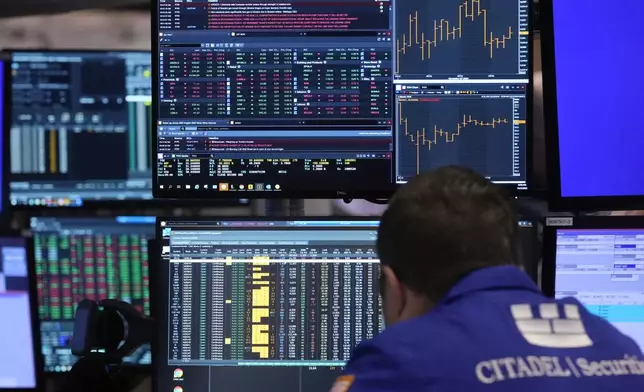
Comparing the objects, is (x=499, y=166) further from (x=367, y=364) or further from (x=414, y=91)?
(x=367, y=364)

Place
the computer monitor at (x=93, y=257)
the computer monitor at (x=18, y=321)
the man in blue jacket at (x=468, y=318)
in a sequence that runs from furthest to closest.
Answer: the computer monitor at (x=93, y=257), the computer monitor at (x=18, y=321), the man in blue jacket at (x=468, y=318)

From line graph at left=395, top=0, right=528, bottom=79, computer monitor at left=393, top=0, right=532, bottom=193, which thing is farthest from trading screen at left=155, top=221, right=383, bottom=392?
line graph at left=395, top=0, right=528, bottom=79

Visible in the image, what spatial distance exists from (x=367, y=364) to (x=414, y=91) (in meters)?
0.72

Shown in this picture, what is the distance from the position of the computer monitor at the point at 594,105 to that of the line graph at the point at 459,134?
89 millimetres

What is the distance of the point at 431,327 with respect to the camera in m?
0.97

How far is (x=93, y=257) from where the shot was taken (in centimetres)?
241

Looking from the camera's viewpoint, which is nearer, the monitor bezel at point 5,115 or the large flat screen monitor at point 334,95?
the large flat screen monitor at point 334,95

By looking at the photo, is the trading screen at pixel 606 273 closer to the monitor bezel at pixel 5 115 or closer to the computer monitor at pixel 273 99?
the computer monitor at pixel 273 99

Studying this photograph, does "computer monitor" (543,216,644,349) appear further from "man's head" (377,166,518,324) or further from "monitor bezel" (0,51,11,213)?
"monitor bezel" (0,51,11,213)

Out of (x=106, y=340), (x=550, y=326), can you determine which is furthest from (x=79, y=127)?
(x=550, y=326)

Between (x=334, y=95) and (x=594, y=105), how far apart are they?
517 millimetres

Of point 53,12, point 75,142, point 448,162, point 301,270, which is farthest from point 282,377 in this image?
point 53,12

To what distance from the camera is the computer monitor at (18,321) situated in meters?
1.92

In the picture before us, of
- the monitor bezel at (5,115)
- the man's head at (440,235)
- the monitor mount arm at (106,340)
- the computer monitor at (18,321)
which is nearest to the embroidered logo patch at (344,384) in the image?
the man's head at (440,235)
